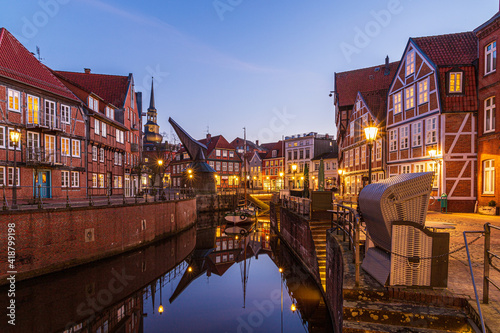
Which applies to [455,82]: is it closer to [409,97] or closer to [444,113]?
[444,113]

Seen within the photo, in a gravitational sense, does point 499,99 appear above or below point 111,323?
above

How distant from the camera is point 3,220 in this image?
1240cm

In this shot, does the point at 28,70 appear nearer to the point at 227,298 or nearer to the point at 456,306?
the point at 227,298

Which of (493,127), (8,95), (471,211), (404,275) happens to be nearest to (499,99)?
(493,127)

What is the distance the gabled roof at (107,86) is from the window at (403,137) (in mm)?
28630

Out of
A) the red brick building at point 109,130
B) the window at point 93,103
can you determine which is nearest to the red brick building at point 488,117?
the red brick building at point 109,130

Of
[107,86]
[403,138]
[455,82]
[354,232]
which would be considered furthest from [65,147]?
[455,82]

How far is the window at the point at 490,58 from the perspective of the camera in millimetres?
18359

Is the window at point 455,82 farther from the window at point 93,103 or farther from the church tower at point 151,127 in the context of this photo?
the church tower at point 151,127

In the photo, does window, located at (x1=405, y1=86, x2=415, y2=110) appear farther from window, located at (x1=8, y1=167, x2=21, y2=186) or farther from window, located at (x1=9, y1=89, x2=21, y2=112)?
window, located at (x1=8, y1=167, x2=21, y2=186)

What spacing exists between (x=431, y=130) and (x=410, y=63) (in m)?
6.15

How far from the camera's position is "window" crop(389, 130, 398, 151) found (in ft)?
86.0

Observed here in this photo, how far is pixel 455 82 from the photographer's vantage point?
815 inches

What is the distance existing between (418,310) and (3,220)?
15.0 m
